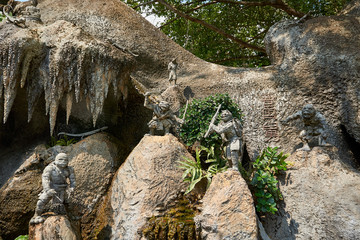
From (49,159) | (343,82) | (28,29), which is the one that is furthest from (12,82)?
(343,82)

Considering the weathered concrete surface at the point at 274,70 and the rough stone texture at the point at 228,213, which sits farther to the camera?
the weathered concrete surface at the point at 274,70

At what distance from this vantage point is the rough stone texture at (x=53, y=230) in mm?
5469

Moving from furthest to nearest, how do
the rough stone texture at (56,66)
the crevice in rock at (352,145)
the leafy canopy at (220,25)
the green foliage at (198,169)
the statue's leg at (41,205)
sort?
the leafy canopy at (220,25) → the crevice in rock at (352,145) → the rough stone texture at (56,66) → the green foliage at (198,169) → the statue's leg at (41,205)

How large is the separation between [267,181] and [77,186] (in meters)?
3.75

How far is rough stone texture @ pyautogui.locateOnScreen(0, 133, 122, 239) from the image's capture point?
274 inches

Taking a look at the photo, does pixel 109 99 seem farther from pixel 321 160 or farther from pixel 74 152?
pixel 321 160

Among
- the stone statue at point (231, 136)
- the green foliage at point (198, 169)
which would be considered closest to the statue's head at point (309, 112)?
the stone statue at point (231, 136)

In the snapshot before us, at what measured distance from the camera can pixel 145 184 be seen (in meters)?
6.21

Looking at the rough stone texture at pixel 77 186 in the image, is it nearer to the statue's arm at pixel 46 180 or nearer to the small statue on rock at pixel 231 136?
the statue's arm at pixel 46 180

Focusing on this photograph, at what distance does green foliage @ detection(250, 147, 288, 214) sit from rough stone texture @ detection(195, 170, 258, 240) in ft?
2.68

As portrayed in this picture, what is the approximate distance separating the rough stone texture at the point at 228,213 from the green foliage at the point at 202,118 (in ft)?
5.00

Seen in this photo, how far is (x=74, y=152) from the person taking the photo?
7570mm

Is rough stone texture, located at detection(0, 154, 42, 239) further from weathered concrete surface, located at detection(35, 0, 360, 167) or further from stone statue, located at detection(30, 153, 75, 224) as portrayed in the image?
weathered concrete surface, located at detection(35, 0, 360, 167)

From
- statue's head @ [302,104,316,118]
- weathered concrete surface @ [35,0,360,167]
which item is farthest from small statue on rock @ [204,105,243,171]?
weathered concrete surface @ [35,0,360,167]
